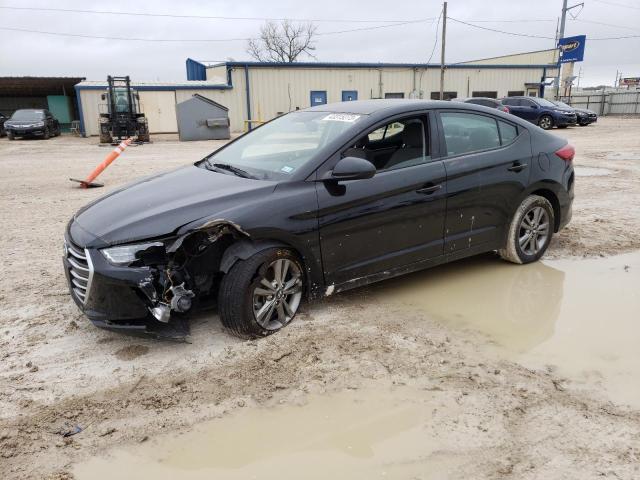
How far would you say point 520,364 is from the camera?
3.46 meters

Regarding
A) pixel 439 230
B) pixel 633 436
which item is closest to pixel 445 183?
pixel 439 230

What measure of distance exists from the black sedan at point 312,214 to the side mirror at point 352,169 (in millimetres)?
11

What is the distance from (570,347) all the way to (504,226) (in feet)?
5.11

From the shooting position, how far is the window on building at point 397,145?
4258 millimetres

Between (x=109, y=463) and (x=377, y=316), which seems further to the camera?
(x=377, y=316)

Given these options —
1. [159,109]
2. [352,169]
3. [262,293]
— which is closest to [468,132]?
[352,169]

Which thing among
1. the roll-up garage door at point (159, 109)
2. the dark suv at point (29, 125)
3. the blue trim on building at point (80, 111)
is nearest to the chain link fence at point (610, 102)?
the roll-up garage door at point (159, 109)

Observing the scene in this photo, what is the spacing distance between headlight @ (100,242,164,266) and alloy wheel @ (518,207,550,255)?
11.4ft

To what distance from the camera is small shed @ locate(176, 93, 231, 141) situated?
76.2ft

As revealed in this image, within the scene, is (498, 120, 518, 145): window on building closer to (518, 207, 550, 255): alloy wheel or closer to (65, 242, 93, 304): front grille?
(518, 207, 550, 255): alloy wheel

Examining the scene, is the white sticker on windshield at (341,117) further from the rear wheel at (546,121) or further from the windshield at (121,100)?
the rear wheel at (546,121)

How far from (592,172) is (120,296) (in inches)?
411

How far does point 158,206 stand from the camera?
366 centimetres

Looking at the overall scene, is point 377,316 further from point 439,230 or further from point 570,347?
point 570,347
